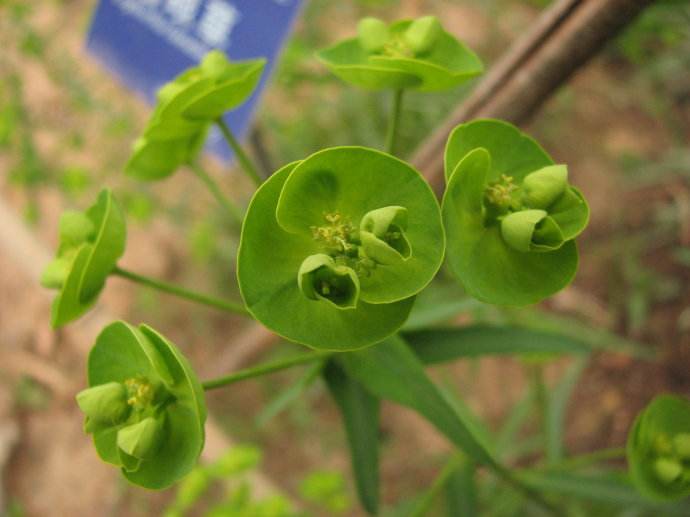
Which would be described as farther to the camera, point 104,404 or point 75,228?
point 75,228

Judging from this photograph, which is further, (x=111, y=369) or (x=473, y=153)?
(x=111, y=369)

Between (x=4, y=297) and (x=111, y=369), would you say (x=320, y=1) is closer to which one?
(x=4, y=297)

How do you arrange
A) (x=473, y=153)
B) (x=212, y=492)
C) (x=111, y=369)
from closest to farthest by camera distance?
(x=473, y=153)
(x=111, y=369)
(x=212, y=492)

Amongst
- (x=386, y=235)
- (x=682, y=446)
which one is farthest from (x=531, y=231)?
(x=682, y=446)

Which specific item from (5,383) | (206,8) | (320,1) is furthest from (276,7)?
(5,383)

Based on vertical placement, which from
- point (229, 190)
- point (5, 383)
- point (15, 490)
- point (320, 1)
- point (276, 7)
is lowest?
point (15, 490)

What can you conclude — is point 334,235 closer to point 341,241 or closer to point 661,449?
point 341,241

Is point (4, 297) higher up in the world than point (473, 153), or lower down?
higher up
